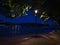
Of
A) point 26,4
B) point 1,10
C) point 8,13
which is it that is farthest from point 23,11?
point 1,10

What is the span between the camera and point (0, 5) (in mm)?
14508

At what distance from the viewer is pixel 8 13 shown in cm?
1585

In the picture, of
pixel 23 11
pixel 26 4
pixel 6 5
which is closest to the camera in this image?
pixel 6 5

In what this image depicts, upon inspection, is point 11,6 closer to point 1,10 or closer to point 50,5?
point 1,10

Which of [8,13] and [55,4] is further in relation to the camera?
[8,13]

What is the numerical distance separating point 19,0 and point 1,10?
160 cm

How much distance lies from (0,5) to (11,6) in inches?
41.2

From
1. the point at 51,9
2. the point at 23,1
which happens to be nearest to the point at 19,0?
the point at 23,1

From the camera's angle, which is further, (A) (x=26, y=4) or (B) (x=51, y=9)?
→ (A) (x=26, y=4)

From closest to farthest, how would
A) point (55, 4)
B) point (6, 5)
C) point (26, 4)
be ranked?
point (55, 4), point (6, 5), point (26, 4)

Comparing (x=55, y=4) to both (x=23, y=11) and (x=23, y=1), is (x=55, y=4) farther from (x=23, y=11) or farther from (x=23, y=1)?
(x=23, y=11)

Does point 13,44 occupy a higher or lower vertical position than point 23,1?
lower

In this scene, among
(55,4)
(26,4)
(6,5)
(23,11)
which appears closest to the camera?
(55,4)

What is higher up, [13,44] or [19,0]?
[19,0]
